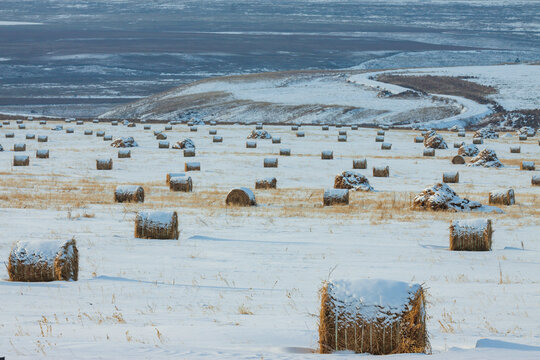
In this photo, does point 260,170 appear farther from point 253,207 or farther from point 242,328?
point 242,328

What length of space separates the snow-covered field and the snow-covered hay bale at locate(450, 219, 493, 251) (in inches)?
11.2

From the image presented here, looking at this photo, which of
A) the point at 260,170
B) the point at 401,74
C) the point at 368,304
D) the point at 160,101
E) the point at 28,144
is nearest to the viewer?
the point at 368,304

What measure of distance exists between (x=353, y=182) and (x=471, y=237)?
13564 millimetres

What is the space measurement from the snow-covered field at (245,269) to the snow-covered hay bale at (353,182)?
1.19 metres

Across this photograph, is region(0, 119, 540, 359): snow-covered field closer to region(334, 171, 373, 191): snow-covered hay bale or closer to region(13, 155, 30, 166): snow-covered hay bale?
region(334, 171, 373, 191): snow-covered hay bale

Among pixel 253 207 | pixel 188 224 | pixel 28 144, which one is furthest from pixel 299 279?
pixel 28 144

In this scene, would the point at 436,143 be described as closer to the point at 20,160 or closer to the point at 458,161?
the point at 458,161

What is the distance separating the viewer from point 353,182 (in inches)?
1185

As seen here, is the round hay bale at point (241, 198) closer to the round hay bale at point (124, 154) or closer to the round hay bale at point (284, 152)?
the round hay bale at point (124, 154)

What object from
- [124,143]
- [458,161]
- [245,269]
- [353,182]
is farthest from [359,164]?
[245,269]

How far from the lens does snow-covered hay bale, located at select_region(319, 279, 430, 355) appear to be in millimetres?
8125

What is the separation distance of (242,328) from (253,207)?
48.2ft

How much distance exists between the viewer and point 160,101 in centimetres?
10769

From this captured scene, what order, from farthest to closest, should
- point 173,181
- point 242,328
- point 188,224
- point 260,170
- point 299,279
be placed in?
point 260,170
point 173,181
point 188,224
point 299,279
point 242,328
